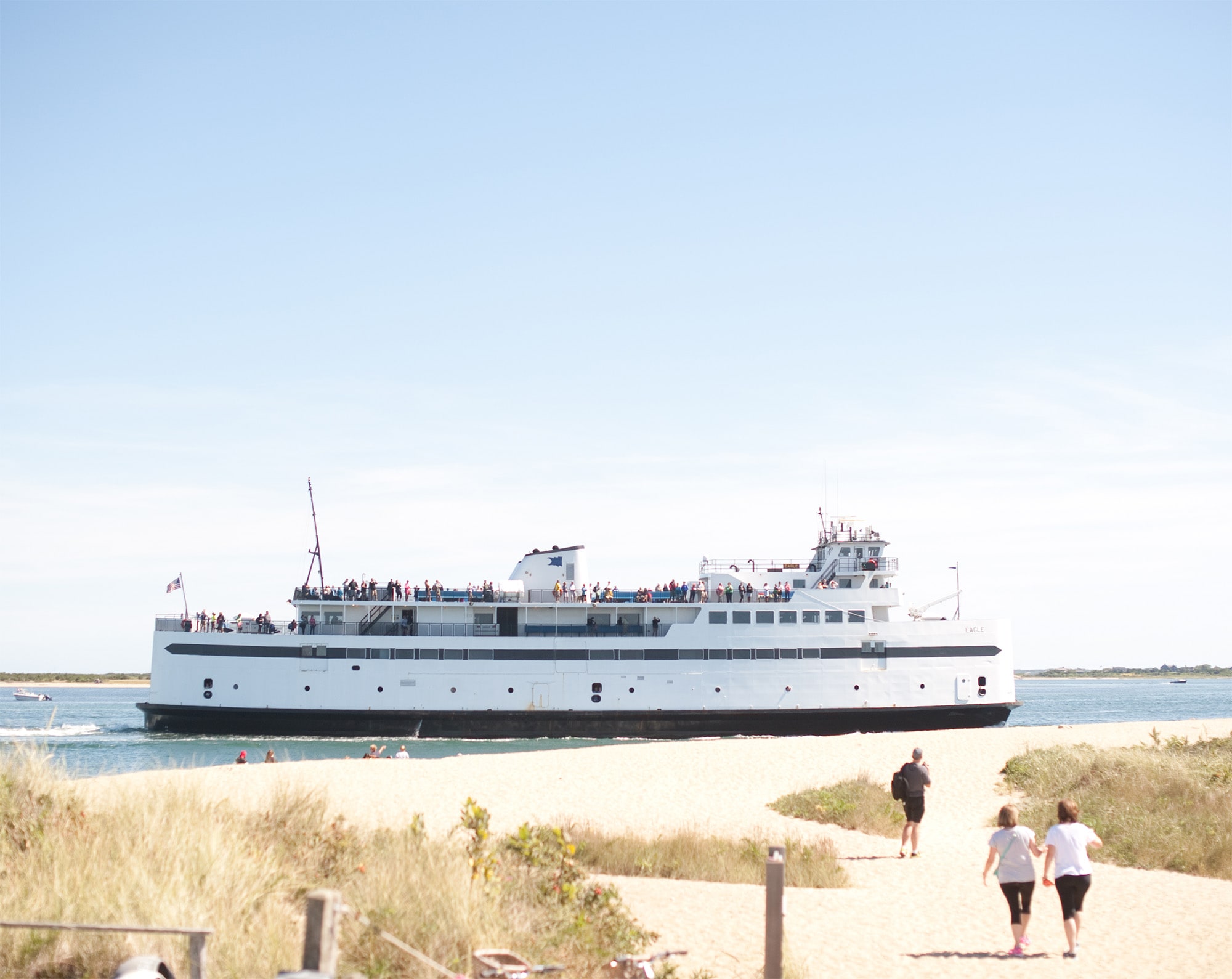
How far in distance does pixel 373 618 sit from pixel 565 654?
710cm

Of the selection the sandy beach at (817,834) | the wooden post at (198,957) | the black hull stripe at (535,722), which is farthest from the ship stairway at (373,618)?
the wooden post at (198,957)

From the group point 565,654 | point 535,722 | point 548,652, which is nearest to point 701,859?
point 535,722

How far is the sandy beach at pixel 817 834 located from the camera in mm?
8555

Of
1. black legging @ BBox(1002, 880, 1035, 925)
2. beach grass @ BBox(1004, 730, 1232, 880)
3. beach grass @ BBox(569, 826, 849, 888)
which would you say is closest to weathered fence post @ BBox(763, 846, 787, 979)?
black legging @ BBox(1002, 880, 1035, 925)

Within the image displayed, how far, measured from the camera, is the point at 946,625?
36125 millimetres

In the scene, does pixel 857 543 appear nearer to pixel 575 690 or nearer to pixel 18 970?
pixel 575 690

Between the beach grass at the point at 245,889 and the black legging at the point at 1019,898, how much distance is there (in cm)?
323

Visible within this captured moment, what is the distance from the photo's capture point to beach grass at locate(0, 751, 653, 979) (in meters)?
6.54

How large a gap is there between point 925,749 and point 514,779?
34.6ft

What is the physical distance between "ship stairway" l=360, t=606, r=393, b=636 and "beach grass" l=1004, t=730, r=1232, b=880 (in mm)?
22637

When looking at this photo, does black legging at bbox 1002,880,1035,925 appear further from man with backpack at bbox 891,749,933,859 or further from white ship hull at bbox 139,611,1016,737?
white ship hull at bbox 139,611,1016,737

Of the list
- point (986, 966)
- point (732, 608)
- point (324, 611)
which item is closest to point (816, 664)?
point (732, 608)

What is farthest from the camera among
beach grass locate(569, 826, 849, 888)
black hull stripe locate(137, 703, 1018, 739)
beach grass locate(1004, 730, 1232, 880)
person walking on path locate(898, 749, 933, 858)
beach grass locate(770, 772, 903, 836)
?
black hull stripe locate(137, 703, 1018, 739)

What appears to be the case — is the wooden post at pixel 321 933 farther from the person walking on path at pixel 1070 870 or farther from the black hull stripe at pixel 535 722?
the black hull stripe at pixel 535 722
